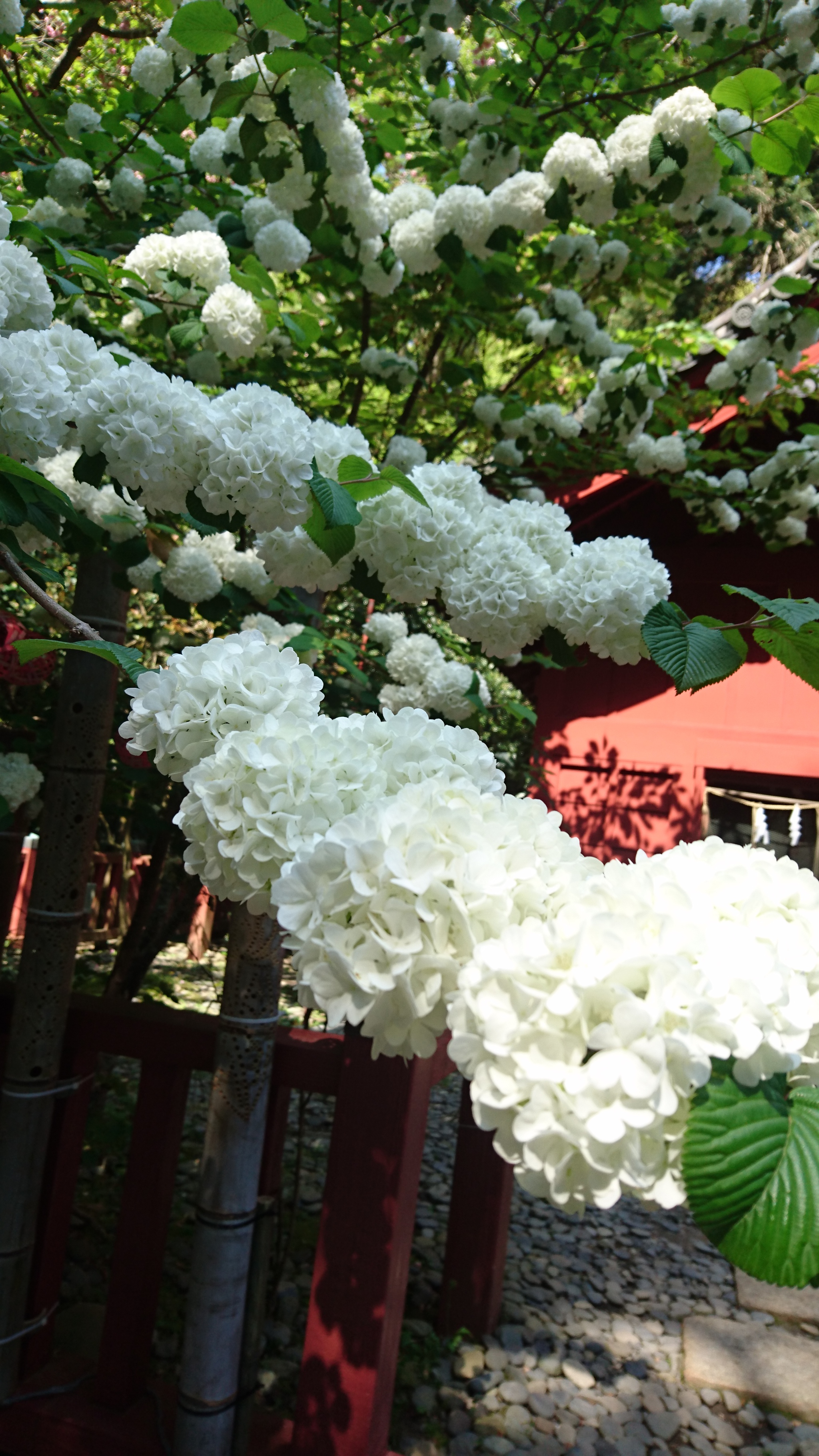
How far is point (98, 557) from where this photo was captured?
81.9 inches

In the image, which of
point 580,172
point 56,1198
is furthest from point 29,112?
point 56,1198

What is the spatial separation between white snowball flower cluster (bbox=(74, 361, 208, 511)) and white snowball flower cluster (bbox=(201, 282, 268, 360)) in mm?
594

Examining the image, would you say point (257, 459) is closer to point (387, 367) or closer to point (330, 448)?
point (330, 448)

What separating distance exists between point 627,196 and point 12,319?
1.67m

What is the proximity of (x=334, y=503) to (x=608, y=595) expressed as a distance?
1.51 feet

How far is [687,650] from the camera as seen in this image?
1135 millimetres

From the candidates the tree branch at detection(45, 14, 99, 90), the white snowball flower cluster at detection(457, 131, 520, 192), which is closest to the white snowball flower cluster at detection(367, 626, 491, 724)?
the white snowball flower cluster at detection(457, 131, 520, 192)

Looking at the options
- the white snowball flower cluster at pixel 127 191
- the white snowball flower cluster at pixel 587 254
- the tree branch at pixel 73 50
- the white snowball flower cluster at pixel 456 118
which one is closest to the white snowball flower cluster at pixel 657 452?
the white snowball flower cluster at pixel 587 254

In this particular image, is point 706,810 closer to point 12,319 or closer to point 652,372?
point 652,372

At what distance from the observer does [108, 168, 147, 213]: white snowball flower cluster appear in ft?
7.07

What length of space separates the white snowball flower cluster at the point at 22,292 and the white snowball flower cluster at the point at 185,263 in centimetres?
64

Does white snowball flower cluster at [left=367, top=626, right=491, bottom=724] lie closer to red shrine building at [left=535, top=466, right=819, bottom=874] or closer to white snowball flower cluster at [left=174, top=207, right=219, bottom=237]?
white snowball flower cluster at [left=174, top=207, right=219, bottom=237]

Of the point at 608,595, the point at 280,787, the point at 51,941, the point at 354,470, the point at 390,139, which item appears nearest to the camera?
the point at 280,787

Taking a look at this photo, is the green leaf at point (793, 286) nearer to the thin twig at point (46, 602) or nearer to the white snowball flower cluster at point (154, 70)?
the white snowball flower cluster at point (154, 70)
